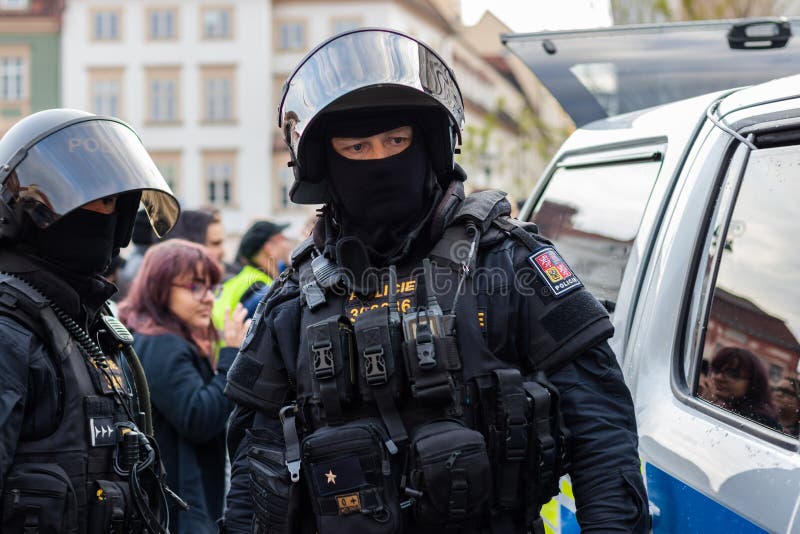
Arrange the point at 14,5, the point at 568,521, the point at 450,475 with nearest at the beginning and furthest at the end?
the point at 450,475 < the point at 568,521 < the point at 14,5

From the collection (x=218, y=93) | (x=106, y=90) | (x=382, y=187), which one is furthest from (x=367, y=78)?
(x=106, y=90)

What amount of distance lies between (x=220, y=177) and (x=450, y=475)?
44142 mm

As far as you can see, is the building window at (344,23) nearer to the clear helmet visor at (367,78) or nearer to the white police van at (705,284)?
the white police van at (705,284)

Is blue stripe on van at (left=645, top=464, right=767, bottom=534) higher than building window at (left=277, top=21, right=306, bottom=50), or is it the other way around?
blue stripe on van at (left=645, top=464, right=767, bottom=534)

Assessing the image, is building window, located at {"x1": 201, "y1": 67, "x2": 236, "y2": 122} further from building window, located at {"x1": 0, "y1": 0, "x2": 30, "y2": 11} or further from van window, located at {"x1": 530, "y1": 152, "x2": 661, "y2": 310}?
van window, located at {"x1": 530, "y1": 152, "x2": 661, "y2": 310}

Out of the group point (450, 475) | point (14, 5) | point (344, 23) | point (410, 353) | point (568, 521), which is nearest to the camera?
point (450, 475)

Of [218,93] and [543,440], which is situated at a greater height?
[543,440]

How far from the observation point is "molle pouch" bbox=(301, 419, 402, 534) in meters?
2.54

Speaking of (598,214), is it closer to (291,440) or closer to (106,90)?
(291,440)

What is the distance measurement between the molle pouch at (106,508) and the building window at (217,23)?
44.3 meters

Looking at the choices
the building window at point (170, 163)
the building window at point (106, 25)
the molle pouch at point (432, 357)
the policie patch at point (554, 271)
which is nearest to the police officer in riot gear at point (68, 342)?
the molle pouch at point (432, 357)

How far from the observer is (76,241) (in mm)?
3025

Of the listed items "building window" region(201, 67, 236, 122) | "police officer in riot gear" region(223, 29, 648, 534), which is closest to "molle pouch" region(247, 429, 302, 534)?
"police officer in riot gear" region(223, 29, 648, 534)

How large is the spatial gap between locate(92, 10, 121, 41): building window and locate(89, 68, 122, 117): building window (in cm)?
138
